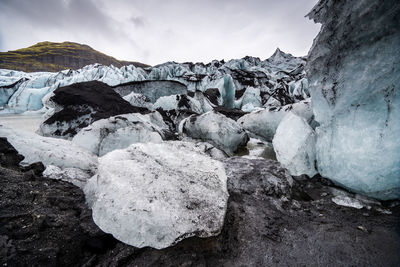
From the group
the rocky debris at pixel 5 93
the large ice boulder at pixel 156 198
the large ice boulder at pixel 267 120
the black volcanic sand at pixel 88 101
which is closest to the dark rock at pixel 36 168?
the large ice boulder at pixel 156 198

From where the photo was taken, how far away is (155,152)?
215cm

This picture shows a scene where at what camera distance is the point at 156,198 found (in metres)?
1.42

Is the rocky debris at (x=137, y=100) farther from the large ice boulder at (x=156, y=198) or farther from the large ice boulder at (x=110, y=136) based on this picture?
the large ice boulder at (x=156, y=198)

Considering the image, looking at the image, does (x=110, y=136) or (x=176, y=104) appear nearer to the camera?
(x=110, y=136)

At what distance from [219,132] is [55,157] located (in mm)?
3508

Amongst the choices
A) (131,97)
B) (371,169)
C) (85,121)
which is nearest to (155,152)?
(371,169)

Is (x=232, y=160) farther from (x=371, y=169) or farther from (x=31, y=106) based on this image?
(x=31, y=106)

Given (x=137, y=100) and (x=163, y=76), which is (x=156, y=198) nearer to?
(x=137, y=100)

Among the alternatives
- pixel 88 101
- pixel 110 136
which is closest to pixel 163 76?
pixel 88 101

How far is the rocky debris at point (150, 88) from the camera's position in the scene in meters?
10.5

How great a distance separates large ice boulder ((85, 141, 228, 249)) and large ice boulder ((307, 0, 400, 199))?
1.69 meters

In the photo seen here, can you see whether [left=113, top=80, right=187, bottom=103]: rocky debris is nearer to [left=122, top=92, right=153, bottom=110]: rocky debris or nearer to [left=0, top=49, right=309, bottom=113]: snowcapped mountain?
[left=0, top=49, right=309, bottom=113]: snowcapped mountain

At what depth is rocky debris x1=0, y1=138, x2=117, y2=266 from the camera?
1.11m

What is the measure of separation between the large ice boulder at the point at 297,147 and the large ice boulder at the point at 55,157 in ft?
10.0
